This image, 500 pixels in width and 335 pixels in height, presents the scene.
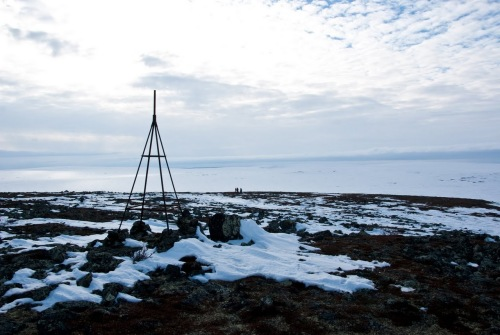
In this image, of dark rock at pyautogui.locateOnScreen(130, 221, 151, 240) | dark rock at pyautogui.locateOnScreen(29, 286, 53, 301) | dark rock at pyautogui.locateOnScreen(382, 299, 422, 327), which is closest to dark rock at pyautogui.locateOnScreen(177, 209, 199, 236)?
dark rock at pyautogui.locateOnScreen(130, 221, 151, 240)

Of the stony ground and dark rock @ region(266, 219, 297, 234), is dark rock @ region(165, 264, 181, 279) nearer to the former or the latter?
the stony ground

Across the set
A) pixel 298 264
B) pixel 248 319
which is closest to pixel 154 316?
pixel 248 319

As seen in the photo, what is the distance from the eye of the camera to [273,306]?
8102 mm

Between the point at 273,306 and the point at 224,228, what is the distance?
703cm

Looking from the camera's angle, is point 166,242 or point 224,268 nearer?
point 224,268

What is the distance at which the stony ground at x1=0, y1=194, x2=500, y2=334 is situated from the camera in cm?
712

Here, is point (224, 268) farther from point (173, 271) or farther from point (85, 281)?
point (85, 281)

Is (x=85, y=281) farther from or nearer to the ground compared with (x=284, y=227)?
farther from the ground

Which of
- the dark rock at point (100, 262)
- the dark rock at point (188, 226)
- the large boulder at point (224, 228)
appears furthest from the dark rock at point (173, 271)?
the large boulder at point (224, 228)

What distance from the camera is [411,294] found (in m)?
9.52

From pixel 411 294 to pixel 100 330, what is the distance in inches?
322

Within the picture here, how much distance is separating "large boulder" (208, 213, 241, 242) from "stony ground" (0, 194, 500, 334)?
3298 millimetres

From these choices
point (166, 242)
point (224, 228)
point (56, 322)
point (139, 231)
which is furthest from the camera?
point (139, 231)

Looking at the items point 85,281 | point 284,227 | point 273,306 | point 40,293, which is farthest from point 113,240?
point 284,227
